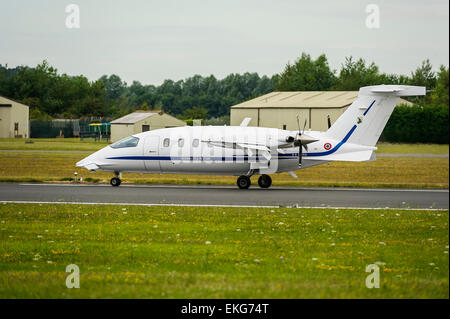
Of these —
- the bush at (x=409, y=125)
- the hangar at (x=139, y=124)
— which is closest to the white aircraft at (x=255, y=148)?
the bush at (x=409, y=125)

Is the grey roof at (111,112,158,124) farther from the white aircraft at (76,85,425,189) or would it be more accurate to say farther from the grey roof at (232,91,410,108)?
the white aircraft at (76,85,425,189)

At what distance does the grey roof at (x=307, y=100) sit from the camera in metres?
44.3

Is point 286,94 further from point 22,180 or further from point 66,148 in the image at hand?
point 22,180

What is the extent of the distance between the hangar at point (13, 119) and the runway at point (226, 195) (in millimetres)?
11672

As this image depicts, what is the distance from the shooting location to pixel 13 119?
40.4 metres

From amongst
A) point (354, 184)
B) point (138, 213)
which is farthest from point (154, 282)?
point (354, 184)

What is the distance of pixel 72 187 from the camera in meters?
25.7

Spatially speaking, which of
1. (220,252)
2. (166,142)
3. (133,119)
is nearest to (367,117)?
(166,142)

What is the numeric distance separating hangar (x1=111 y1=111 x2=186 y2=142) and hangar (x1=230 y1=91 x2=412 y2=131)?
7.99 meters

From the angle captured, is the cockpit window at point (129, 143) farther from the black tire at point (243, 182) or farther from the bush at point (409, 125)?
the bush at point (409, 125)

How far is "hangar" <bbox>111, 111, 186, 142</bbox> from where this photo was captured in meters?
52.2

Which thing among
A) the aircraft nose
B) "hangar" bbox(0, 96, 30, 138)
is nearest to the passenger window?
the aircraft nose

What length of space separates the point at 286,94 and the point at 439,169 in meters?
18.3
